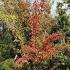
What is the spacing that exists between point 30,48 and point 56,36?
3.61 feet

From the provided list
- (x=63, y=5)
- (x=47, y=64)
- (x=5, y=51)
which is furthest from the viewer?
(x=63, y=5)

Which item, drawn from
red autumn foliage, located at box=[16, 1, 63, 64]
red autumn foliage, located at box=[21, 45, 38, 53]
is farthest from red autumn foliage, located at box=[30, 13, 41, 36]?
red autumn foliage, located at box=[21, 45, 38, 53]

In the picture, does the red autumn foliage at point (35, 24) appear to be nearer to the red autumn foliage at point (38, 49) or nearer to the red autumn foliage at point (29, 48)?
the red autumn foliage at point (38, 49)

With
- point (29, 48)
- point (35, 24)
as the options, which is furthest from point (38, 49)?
point (35, 24)

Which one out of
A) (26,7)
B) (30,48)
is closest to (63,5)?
(26,7)

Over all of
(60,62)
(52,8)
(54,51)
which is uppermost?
(52,8)

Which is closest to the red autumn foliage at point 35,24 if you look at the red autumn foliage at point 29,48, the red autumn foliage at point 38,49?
the red autumn foliage at point 38,49

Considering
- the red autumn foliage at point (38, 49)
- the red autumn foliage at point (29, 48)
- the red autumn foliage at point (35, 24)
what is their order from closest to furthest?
1. the red autumn foliage at point (29, 48)
2. the red autumn foliage at point (38, 49)
3. the red autumn foliage at point (35, 24)

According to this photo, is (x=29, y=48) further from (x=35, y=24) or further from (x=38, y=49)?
(x=35, y=24)

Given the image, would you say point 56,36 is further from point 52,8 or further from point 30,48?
point 52,8

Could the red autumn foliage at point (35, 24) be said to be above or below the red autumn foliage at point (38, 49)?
above

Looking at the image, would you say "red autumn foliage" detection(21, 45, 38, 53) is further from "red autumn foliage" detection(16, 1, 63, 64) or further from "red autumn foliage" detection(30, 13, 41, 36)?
"red autumn foliage" detection(30, 13, 41, 36)

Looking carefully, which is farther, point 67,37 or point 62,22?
point 62,22

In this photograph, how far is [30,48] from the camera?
11.2m
